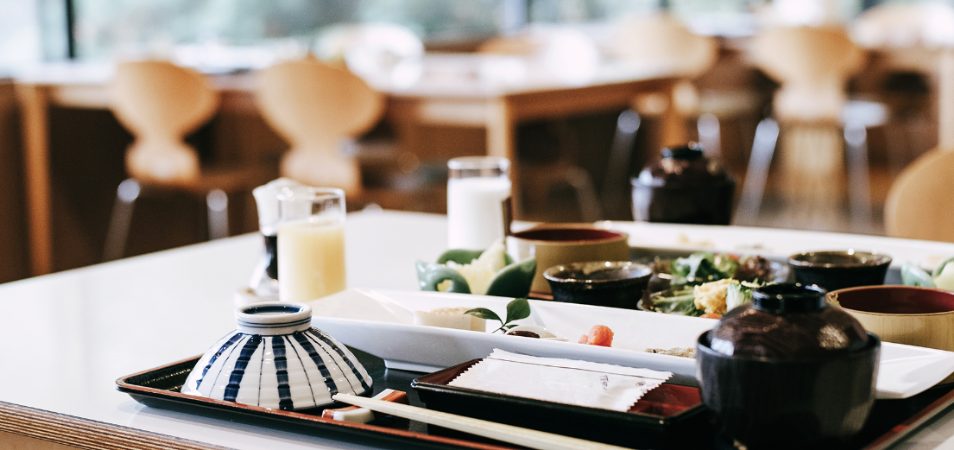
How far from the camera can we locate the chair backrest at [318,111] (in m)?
3.89

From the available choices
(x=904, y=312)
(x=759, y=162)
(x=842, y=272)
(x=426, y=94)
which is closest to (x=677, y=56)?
(x=759, y=162)

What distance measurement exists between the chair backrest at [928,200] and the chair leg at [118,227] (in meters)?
3.54

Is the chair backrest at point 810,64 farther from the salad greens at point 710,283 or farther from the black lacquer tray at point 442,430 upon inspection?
the black lacquer tray at point 442,430

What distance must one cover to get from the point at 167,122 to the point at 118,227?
839mm

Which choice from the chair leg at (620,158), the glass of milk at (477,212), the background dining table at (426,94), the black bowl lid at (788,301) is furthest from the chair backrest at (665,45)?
the black bowl lid at (788,301)

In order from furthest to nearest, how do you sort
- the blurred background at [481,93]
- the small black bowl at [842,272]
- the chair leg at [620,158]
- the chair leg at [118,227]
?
the chair leg at [620,158] → the chair leg at [118,227] → the blurred background at [481,93] → the small black bowl at [842,272]

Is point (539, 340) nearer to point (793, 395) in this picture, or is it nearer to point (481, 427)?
point (481, 427)

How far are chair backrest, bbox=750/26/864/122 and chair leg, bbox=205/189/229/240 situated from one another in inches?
98.6

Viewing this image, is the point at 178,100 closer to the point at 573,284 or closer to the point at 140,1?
the point at 140,1

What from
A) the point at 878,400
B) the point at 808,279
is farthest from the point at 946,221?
the point at 878,400

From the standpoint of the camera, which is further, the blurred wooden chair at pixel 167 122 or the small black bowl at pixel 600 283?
the blurred wooden chair at pixel 167 122

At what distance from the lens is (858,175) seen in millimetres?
6055

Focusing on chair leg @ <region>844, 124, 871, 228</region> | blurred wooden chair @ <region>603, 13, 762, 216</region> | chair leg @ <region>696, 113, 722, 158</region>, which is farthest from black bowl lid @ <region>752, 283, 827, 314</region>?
chair leg @ <region>696, 113, 722, 158</region>

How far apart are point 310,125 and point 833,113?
2487 millimetres
